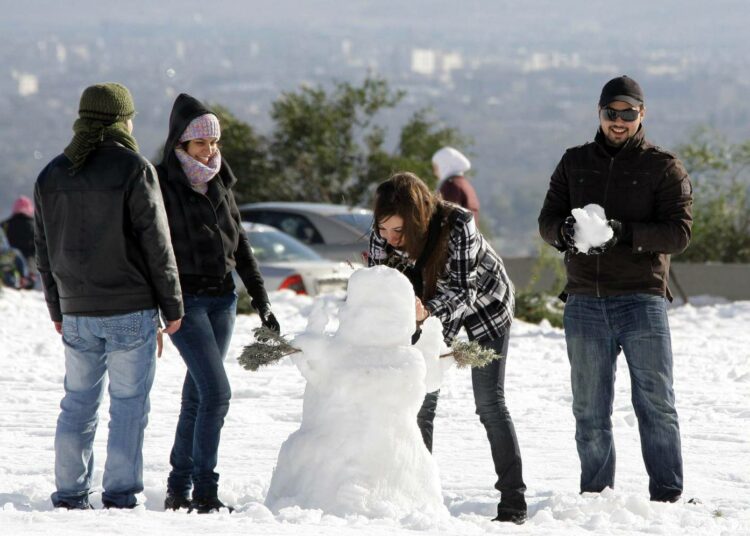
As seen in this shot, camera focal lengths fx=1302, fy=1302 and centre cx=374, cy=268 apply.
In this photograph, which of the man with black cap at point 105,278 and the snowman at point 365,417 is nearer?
the snowman at point 365,417

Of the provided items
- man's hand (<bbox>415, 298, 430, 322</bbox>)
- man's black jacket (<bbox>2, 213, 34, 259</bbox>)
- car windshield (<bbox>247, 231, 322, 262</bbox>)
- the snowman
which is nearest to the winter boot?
the snowman

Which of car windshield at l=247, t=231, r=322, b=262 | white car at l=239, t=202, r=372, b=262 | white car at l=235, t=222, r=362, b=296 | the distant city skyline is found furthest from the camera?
the distant city skyline

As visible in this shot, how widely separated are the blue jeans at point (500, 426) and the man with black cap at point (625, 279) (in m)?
0.38

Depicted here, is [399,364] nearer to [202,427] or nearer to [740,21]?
[202,427]


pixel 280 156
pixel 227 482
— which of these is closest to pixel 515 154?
pixel 280 156

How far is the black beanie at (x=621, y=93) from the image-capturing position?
5207mm

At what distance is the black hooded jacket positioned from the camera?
17.0ft

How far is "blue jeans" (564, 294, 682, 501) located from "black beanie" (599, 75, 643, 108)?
783 millimetres

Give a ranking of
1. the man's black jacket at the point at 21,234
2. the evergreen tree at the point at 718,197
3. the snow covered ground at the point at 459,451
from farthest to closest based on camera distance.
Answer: the evergreen tree at the point at 718,197, the man's black jacket at the point at 21,234, the snow covered ground at the point at 459,451

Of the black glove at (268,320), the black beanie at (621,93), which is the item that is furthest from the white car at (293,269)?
the black beanie at (621,93)

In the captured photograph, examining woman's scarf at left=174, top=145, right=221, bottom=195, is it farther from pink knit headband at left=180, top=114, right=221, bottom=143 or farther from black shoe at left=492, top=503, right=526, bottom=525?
black shoe at left=492, top=503, right=526, bottom=525

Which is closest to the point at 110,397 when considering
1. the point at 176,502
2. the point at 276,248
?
the point at 176,502

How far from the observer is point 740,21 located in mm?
168250

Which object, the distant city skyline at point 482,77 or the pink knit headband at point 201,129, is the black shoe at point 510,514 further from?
the distant city skyline at point 482,77
